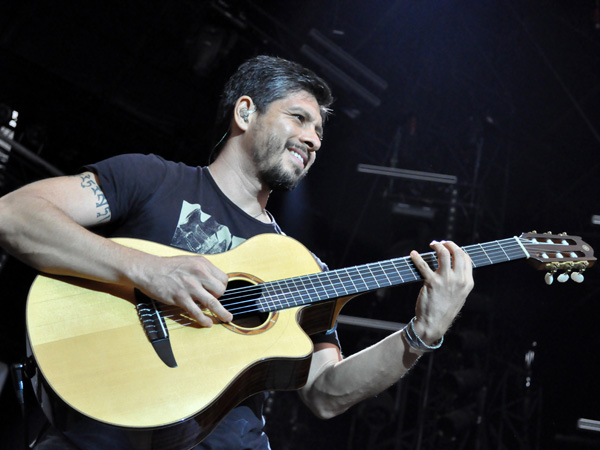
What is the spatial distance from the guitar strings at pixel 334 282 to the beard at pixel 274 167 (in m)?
0.58

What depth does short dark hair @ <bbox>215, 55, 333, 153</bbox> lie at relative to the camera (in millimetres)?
2905

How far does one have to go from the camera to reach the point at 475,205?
5.76m

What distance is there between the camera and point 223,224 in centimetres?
241

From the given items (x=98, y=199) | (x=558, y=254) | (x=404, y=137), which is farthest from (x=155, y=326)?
(x=404, y=137)

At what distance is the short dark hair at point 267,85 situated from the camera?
9.53 ft

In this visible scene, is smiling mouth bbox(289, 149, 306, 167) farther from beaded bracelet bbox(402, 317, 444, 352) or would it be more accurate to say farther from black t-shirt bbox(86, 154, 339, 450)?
beaded bracelet bbox(402, 317, 444, 352)

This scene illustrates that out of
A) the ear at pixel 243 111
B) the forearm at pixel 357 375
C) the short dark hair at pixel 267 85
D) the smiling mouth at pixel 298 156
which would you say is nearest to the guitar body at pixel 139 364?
the forearm at pixel 357 375

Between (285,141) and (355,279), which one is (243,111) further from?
(355,279)

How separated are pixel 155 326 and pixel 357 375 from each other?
89cm

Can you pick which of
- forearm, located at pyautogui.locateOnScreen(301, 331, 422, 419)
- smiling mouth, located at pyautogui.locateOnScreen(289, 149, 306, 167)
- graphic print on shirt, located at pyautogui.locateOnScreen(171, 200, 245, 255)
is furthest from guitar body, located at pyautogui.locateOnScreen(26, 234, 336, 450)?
smiling mouth, located at pyautogui.locateOnScreen(289, 149, 306, 167)

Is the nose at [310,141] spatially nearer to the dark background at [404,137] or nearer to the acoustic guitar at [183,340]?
the acoustic guitar at [183,340]

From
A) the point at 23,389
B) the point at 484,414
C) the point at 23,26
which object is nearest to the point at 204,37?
the point at 23,26

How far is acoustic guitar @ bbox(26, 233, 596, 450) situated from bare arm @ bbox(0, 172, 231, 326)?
0.07m

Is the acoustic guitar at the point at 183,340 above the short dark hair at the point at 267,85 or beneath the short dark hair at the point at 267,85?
beneath
